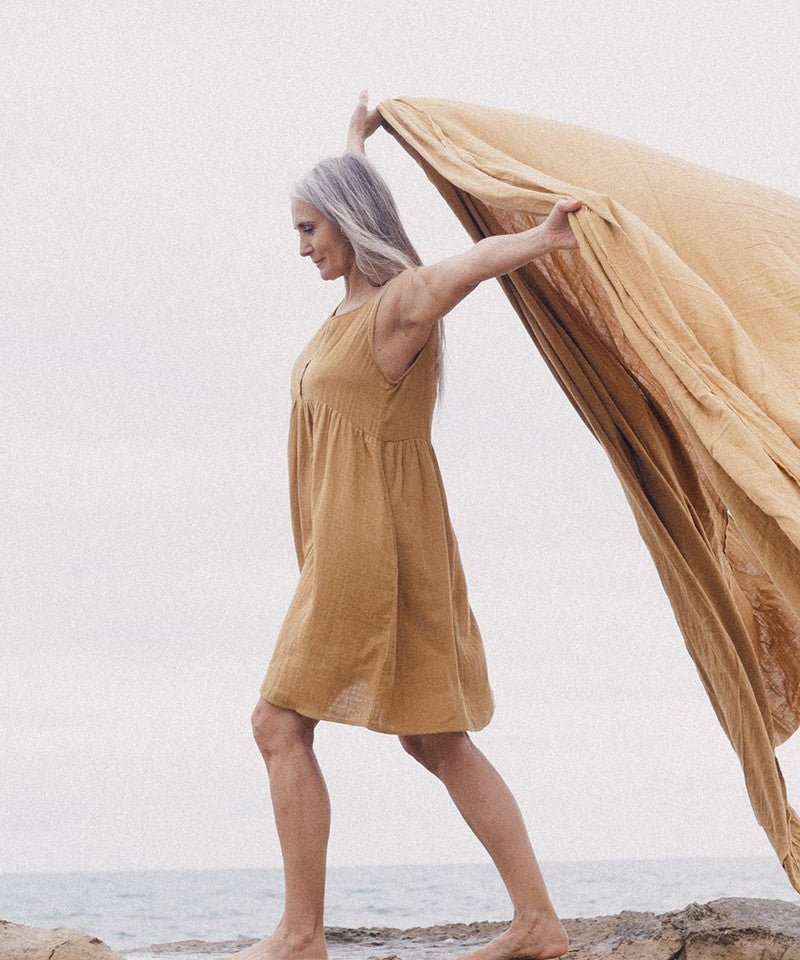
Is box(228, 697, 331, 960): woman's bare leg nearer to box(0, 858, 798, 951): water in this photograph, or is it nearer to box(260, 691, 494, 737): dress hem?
box(260, 691, 494, 737): dress hem

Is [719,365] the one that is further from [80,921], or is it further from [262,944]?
[80,921]

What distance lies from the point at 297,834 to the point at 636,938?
1.18 m

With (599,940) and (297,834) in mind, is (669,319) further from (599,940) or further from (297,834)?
(599,940)

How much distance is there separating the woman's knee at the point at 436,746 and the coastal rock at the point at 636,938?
0.77 metres

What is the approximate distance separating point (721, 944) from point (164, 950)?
5.95 feet

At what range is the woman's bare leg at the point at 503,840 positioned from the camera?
2943 mm

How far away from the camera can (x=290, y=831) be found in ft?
9.25

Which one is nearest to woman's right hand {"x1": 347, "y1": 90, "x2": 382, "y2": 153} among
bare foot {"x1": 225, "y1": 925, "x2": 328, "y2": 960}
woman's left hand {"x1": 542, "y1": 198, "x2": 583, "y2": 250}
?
woman's left hand {"x1": 542, "y1": 198, "x2": 583, "y2": 250}

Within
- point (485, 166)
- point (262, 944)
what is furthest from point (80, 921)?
point (485, 166)

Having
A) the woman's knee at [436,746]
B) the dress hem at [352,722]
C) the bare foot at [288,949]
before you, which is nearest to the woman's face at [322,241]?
the dress hem at [352,722]

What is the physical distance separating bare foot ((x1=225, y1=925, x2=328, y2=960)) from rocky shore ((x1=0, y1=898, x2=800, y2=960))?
329 millimetres

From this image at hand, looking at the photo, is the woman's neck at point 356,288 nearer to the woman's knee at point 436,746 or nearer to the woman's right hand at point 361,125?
the woman's right hand at point 361,125

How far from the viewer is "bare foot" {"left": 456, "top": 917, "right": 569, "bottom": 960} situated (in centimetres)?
295

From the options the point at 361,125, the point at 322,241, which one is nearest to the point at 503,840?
the point at 322,241
